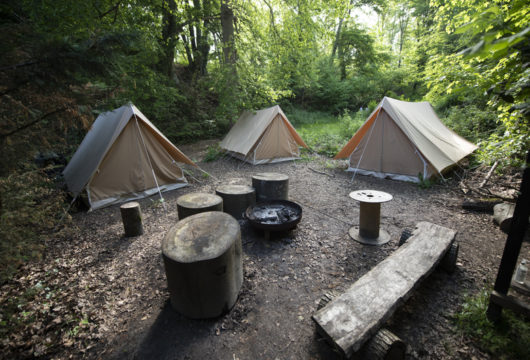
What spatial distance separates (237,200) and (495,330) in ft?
11.9

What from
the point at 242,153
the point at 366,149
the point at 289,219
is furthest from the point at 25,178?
the point at 366,149

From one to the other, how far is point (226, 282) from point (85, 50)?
232 centimetres

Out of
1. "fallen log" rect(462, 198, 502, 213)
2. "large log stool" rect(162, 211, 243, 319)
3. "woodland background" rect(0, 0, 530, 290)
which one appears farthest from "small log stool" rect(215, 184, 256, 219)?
"fallen log" rect(462, 198, 502, 213)

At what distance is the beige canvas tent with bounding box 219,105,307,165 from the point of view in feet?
26.9

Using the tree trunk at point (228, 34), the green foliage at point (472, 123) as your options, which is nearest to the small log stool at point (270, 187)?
the tree trunk at point (228, 34)

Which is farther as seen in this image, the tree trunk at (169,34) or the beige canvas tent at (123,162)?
the tree trunk at (169,34)

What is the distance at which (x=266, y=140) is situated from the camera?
27.2 feet

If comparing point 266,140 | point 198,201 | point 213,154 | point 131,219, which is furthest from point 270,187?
point 213,154

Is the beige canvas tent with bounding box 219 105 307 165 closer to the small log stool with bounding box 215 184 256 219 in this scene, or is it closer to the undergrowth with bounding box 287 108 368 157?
the undergrowth with bounding box 287 108 368 157

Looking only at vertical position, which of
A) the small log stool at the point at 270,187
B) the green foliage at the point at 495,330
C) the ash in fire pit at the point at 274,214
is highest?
the small log stool at the point at 270,187

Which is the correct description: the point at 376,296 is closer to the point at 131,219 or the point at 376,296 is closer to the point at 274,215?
the point at 274,215

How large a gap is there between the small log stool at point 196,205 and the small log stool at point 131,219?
2.82 ft

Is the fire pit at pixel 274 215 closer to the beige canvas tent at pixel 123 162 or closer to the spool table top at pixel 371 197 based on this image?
the spool table top at pixel 371 197

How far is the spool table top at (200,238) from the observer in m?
2.25
